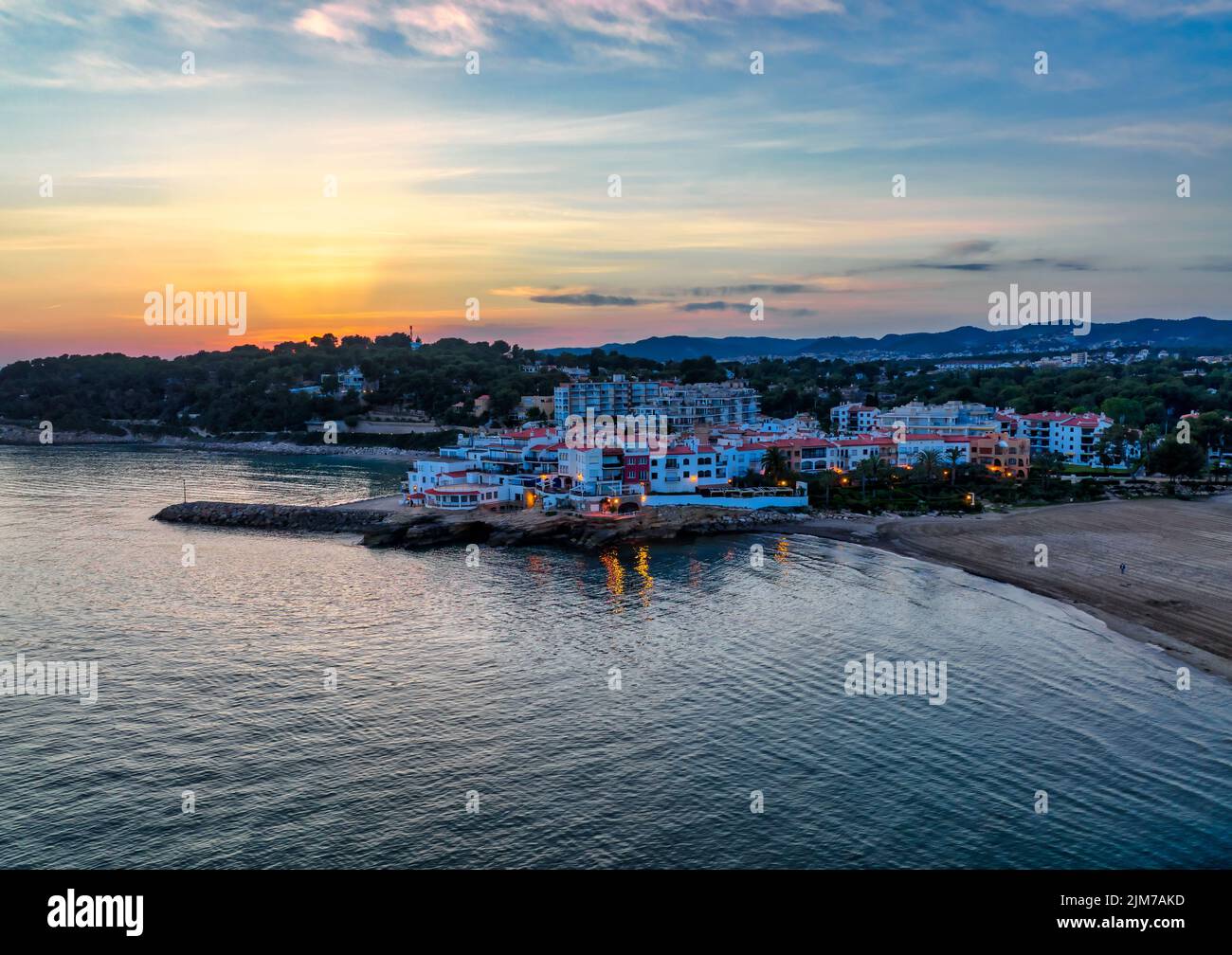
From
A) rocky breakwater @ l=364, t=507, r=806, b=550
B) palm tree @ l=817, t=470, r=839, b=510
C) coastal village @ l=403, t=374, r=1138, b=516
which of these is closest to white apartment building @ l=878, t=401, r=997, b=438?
coastal village @ l=403, t=374, r=1138, b=516

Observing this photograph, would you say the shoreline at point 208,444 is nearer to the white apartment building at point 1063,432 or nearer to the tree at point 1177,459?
the white apartment building at point 1063,432

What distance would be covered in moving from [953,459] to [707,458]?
467 inches

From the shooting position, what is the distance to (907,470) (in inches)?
1690

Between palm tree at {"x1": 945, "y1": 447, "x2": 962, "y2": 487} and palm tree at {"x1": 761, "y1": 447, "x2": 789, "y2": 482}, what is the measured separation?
757 centimetres

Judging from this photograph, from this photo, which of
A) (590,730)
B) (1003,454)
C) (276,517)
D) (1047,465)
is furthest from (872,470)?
(590,730)

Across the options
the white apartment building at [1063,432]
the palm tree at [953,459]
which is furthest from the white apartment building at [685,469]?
the white apartment building at [1063,432]

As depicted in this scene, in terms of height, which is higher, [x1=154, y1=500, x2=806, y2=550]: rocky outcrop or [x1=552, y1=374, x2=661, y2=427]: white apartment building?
[x1=552, y1=374, x2=661, y2=427]: white apartment building

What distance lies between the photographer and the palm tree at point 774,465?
42.0 meters

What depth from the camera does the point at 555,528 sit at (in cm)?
3428

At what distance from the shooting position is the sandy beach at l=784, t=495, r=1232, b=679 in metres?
20.9

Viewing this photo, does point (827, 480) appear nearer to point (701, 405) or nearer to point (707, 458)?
point (707, 458)

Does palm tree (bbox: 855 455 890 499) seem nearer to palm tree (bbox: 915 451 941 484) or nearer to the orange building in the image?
palm tree (bbox: 915 451 941 484)

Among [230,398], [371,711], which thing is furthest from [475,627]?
[230,398]
